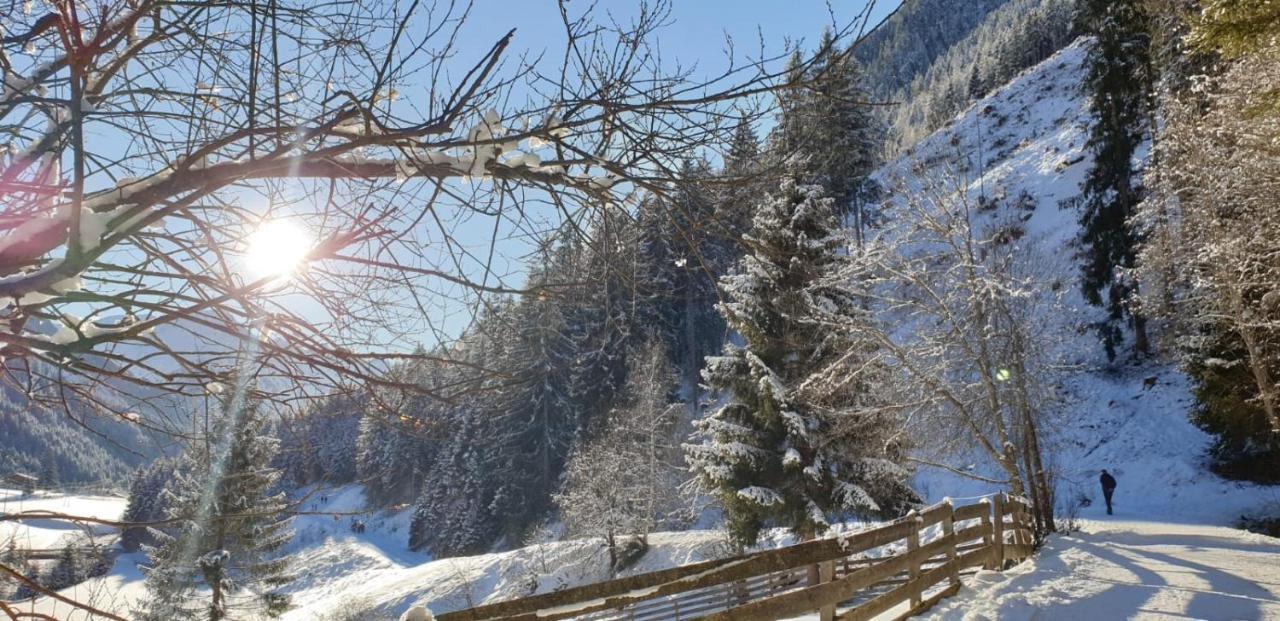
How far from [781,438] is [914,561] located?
9.18m

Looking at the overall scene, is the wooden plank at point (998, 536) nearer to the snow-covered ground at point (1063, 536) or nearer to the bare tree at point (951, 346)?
the snow-covered ground at point (1063, 536)

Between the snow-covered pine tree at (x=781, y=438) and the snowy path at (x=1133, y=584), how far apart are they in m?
4.06

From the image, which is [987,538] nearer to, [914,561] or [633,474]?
[914,561]

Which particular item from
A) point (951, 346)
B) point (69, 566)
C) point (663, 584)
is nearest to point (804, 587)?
point (663, 584)

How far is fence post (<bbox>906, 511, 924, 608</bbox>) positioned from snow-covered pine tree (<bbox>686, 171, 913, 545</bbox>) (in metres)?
7.46

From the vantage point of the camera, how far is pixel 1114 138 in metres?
26.5

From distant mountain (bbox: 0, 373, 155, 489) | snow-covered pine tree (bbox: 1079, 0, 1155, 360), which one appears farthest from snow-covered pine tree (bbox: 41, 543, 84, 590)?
snow-covered pine tree (bbox: 1079, 0, 1155, 360)

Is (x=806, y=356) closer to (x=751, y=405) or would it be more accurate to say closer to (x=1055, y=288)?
(x=751, y=405)

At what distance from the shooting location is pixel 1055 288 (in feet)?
85.0

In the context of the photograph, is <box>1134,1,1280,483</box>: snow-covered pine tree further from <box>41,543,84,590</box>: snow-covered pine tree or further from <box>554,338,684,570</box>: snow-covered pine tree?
<box>554,338,684,570</box>: snow-covered pine tree

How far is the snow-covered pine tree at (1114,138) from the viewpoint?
2541 centimetres

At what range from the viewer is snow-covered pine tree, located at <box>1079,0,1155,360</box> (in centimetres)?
2541

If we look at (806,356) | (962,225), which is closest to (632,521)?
(806,356)

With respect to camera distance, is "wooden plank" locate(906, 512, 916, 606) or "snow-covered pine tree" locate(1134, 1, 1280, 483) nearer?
"wooden plank" locate(906, 512, 916, 606)
